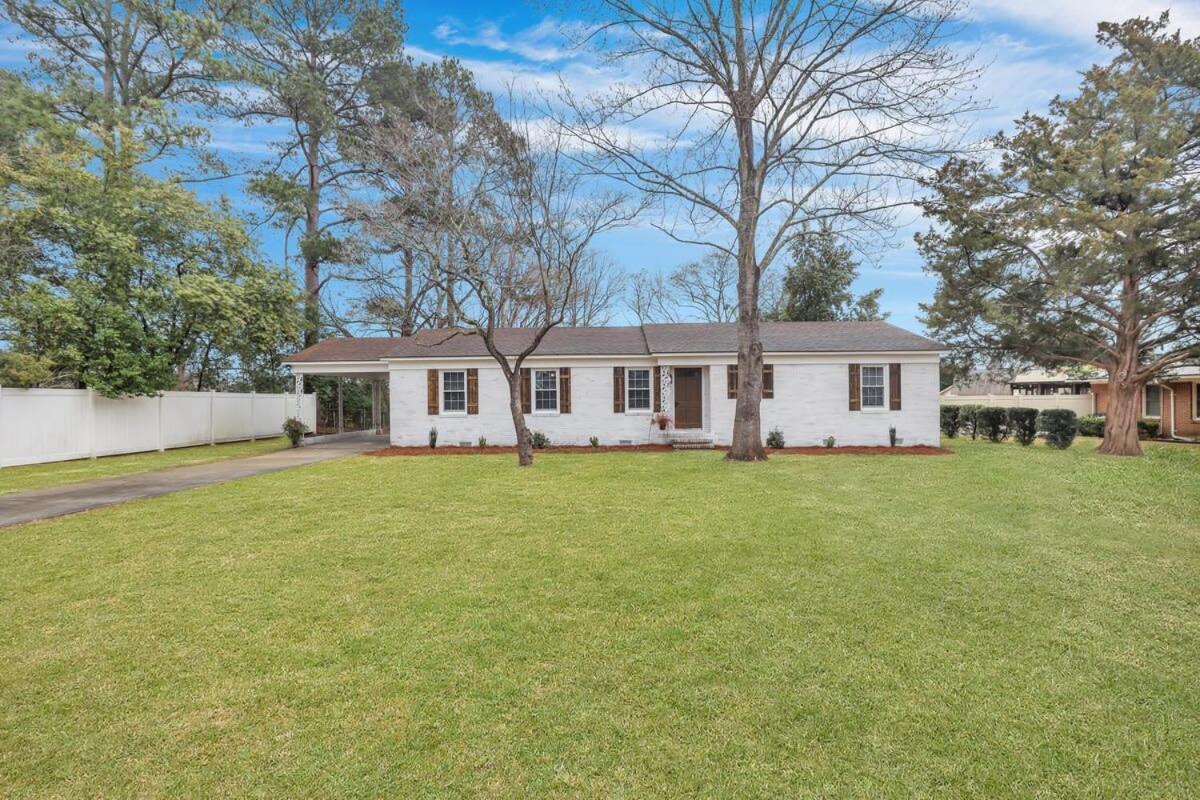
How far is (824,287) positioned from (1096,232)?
10.5m

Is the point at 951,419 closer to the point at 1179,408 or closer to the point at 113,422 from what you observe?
the point at 1179,408

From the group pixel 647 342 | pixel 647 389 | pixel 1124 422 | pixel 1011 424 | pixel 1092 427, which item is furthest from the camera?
pixel 1092 427

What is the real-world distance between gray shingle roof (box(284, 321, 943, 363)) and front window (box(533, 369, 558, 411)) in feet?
2.21

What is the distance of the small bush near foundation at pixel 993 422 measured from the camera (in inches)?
761

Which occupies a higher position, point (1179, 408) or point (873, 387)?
point (873, 387)

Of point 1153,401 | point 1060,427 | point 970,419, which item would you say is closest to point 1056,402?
point 1153,401

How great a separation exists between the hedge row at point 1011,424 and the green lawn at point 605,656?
12.5m

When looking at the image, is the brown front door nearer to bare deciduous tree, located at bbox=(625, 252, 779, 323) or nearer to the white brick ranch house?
the white brick ranch house

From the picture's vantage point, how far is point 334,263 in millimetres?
24781

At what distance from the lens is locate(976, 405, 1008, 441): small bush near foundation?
19328 mm

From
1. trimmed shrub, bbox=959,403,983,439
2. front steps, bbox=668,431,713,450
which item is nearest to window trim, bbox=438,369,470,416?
front steps, bbox=668,431,713,450

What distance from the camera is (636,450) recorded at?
15.8 metres

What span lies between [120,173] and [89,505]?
1342 centimetres

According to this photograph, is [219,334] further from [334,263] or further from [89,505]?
[89,505]
